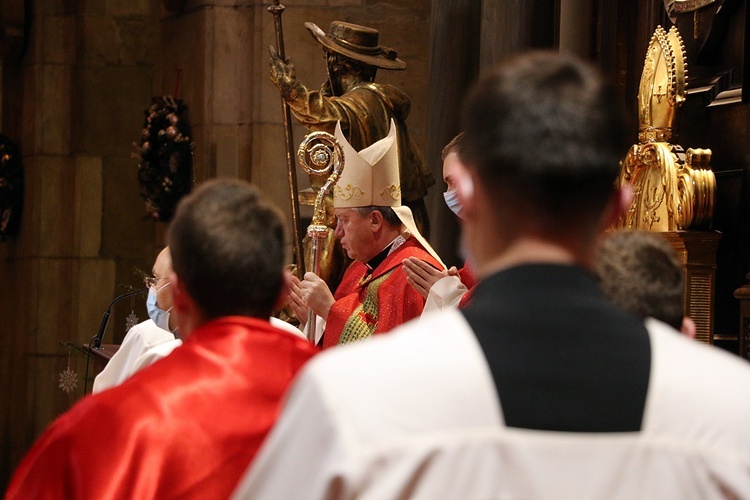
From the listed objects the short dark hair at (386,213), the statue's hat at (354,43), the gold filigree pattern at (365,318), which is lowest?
the gold filigree pattern at (365,318)

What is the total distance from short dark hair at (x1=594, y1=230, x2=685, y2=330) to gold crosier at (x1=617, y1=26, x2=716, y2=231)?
2447mm

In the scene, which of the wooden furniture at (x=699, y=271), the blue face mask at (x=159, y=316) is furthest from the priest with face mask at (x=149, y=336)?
the wooden furniture at (x=699, y=271)

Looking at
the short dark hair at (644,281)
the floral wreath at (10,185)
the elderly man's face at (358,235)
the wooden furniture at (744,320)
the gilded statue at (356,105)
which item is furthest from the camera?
the floral wreath at (10,185)

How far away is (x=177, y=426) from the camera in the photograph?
202cm

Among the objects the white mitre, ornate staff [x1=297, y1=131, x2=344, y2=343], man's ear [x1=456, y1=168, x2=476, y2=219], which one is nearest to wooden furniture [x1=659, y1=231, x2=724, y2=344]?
the white mitre

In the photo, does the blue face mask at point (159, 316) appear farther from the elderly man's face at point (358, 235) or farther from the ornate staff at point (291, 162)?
the ornate staff at point (291, 162)

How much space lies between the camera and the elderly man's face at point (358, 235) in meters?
5.07

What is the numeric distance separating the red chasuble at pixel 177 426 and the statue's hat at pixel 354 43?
4.20 metres

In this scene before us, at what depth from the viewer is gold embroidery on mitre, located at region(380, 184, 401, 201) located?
5.13 m

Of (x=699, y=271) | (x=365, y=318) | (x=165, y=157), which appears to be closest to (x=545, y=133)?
Result: (x=699, y=271)

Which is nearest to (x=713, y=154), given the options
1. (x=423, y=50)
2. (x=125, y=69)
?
(x=423, y=50)

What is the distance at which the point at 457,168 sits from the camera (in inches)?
59.1

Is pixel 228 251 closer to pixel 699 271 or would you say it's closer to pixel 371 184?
pixel 699 271

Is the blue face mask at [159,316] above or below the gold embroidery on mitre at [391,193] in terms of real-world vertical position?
below
